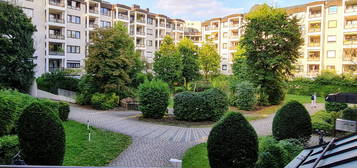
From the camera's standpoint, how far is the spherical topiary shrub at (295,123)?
407 inches

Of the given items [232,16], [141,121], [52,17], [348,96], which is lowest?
[141,121]

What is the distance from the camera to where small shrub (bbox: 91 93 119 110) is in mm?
22406

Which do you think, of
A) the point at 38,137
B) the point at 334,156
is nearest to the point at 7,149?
the point at 38,137

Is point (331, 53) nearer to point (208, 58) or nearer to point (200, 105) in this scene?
point (208, 58)

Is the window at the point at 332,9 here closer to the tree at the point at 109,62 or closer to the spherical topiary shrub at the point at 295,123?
the tree at the point at 109,62

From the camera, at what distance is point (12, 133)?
10273 millimetres

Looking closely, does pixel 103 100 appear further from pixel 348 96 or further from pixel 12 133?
pixel 348 96

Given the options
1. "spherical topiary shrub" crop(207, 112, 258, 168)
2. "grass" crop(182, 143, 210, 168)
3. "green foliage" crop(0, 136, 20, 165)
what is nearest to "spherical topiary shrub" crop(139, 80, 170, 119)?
"grass" crop(182, 143, 210, 168)

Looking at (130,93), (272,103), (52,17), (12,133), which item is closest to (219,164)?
(12,133)

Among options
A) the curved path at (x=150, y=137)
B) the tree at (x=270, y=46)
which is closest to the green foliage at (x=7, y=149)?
the curved path at (x=150, y=137)

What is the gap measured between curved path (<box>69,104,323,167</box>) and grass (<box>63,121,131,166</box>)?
408 millimetres

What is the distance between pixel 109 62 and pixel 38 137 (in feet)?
52.7

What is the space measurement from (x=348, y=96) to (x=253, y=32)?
858 inches

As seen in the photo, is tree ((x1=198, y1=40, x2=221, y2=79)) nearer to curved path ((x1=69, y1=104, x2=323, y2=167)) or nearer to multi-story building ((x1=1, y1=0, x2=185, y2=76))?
multi-story building ((x1=1, y1=0, x2=185, y2=76))
